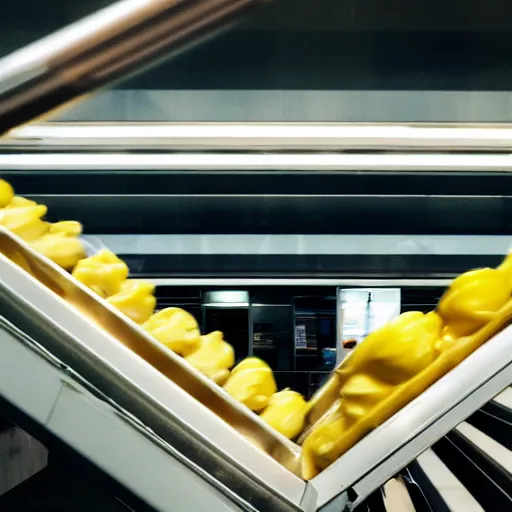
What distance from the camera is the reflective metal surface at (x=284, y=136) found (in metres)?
1.99

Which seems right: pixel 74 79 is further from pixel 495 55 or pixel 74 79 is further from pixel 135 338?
pixel 495 55

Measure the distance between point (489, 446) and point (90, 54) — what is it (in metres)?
A: 1.40

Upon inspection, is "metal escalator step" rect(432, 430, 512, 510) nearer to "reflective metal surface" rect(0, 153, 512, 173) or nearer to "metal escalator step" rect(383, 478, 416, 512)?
"metal escalator step" rect(383, 478, 416, 512)

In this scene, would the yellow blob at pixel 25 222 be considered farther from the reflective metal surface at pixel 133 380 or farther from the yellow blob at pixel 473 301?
the yellow blob at pixel 473 301

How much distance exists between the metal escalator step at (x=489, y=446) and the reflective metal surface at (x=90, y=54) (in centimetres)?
108

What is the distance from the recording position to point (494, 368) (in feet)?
1.44

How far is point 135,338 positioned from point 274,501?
24cm

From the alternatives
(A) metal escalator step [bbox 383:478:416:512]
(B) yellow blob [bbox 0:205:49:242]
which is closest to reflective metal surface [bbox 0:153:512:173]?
(A) metal escalator step [bbox 383:478:416:512]

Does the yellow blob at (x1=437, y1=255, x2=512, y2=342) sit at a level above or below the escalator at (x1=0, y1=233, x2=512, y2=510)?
above

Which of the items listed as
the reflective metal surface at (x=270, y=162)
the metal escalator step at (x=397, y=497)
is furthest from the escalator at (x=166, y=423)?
the reflective metal surface at (x=270, y=162)

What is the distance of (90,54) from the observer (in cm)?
40

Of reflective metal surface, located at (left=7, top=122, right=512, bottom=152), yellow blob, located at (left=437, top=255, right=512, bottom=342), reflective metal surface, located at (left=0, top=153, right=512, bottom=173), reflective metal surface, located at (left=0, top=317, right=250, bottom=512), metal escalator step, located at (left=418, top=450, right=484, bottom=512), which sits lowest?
metal escalator step, located at (left=418, top=450, right=484, bottom=512)

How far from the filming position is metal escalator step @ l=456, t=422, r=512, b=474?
1.24 metres

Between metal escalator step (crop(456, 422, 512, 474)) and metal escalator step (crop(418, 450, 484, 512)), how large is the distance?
0.10 meters
